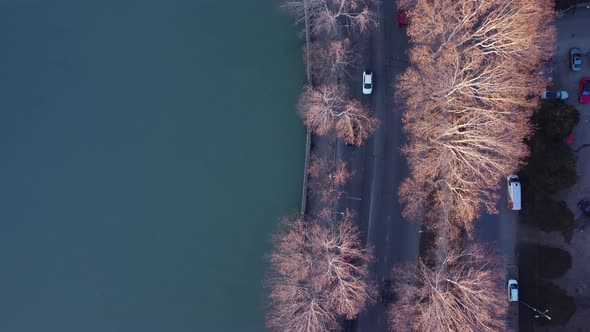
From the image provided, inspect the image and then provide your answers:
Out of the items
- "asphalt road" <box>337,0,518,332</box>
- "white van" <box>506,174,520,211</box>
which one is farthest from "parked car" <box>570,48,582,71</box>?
"asphalt road" <box>337,0,518,332</box>

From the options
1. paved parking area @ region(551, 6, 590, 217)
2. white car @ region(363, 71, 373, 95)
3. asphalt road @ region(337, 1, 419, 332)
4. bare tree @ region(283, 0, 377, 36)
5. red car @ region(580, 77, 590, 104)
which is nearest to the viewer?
bare tree @ region(283, 0, 377, 36)

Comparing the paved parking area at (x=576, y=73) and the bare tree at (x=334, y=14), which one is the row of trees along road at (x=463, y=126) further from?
the bare tree at (x=334, y=14)

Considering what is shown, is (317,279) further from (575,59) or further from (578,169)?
(575,59)

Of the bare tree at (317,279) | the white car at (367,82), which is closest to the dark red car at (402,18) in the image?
the white car at (367,82)

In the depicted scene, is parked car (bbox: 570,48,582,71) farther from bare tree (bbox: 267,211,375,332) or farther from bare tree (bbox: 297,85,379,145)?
bare tree (bbox: 267,211,375,332)

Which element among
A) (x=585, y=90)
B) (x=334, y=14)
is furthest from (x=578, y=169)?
(x=334, y=14)

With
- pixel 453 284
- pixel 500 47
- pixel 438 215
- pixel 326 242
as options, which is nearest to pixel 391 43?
pixel 500 47
